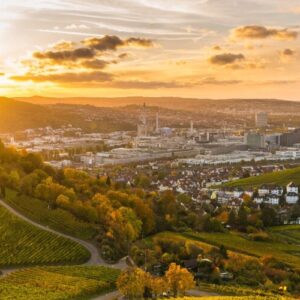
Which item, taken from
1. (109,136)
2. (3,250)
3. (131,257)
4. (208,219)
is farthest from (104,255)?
(109,136)

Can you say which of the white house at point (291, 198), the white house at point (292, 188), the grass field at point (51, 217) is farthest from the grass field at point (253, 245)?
the white house at point (292, 188)

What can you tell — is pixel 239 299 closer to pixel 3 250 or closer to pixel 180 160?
pixel 3 250

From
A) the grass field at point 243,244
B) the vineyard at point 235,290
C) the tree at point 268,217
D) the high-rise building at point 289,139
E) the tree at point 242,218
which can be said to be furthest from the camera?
the high-rise building at point 289,139

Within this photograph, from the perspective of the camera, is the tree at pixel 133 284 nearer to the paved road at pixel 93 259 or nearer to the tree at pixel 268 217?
the paved road at pixel 93 259

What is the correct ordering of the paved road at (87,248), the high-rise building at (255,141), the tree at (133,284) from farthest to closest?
the high-rise building at (255,141)
the paved road at (87,248)
the tree at (133,284)

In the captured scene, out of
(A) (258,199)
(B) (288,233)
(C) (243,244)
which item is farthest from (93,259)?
(A) (258,199)

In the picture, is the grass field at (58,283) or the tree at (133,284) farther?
the grass field at (58,283)

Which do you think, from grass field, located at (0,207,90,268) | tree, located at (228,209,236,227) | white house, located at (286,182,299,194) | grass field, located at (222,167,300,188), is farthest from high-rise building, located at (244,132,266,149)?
grass field, located at (0,207,90,268)

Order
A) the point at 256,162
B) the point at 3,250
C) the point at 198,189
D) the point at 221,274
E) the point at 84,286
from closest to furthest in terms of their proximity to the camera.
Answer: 1. the point at 84,286
2. the point at 221,274
3. the point at 3,250
4. the point at 198,189
5. the point at 256,162
